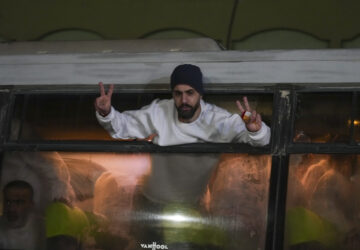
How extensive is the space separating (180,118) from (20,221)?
1.10 metres

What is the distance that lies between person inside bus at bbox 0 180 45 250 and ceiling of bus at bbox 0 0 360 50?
4.34 metres

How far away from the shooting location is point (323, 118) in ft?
12.5

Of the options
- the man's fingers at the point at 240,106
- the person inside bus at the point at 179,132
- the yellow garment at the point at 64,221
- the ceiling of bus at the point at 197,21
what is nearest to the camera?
the man's fingers at the point at 240,106

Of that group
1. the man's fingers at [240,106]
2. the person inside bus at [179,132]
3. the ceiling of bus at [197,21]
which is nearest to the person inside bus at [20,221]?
the person inside bus at [179,132]

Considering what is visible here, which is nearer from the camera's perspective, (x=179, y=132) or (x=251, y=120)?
(x=251, y=120)

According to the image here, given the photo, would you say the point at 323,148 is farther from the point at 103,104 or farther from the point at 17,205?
the point at 17,205

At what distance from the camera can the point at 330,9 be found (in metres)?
8.41

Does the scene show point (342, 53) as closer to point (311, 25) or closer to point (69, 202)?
point (69, 202)

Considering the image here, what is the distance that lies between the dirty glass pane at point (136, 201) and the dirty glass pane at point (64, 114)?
0.12 metres

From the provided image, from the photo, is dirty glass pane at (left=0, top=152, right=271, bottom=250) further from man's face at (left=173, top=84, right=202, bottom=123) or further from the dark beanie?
the dark beanie

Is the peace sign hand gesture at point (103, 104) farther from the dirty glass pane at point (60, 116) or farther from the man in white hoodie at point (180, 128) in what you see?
the dirty glass pane at point (60, 116)

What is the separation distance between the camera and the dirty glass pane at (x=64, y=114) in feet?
13.6

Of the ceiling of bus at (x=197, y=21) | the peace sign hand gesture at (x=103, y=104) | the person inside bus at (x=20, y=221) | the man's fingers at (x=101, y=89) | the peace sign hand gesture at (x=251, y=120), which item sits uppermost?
the ceiling of bus at (x=197, y=21)

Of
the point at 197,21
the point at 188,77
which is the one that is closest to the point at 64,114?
the point at 188,77
